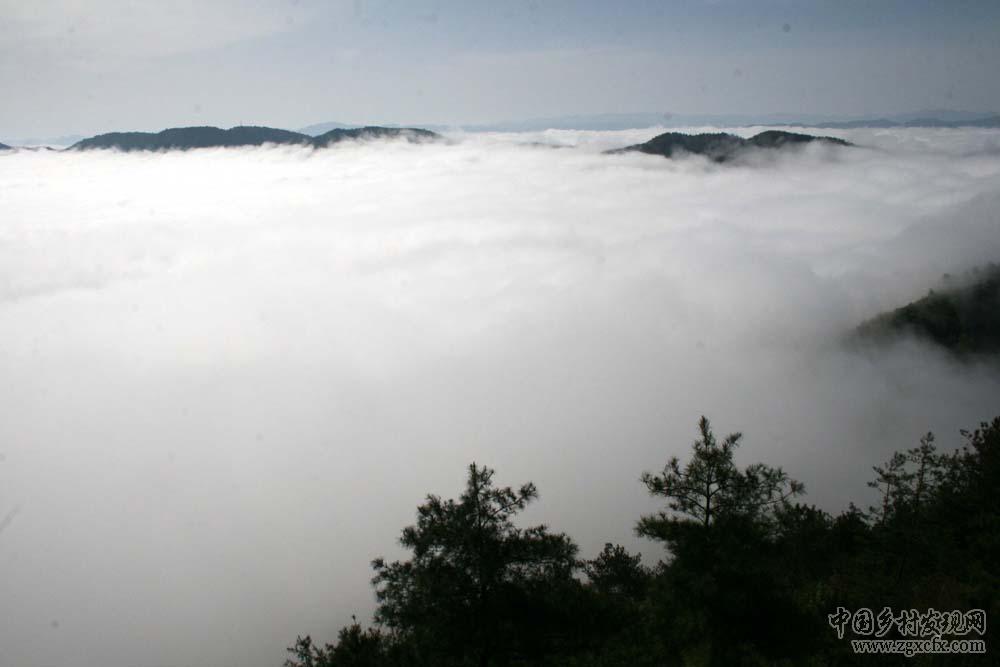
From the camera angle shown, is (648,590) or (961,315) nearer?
(648,590)

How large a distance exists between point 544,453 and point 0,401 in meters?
189

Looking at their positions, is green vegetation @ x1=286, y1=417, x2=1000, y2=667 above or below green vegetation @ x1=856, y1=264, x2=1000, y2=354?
below

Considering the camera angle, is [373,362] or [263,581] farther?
[373,362]

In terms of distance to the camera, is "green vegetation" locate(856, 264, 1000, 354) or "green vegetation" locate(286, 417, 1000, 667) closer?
"green vegetation" locate(286, 417, 1000, 667)

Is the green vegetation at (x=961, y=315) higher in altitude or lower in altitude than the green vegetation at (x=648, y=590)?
higher

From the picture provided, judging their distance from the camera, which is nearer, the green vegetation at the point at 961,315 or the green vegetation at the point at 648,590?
the green vegetation at the point at 648,590

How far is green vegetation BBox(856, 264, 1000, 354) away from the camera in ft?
380

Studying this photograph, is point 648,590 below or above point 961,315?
below

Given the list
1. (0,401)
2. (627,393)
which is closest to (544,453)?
(627,393)

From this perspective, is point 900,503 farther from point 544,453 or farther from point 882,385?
point 882,385

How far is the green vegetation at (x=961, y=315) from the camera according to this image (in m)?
116

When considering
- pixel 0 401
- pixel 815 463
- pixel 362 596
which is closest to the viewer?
pixel 362 596

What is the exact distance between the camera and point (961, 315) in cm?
12050

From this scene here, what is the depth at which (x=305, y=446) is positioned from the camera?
491 ft
